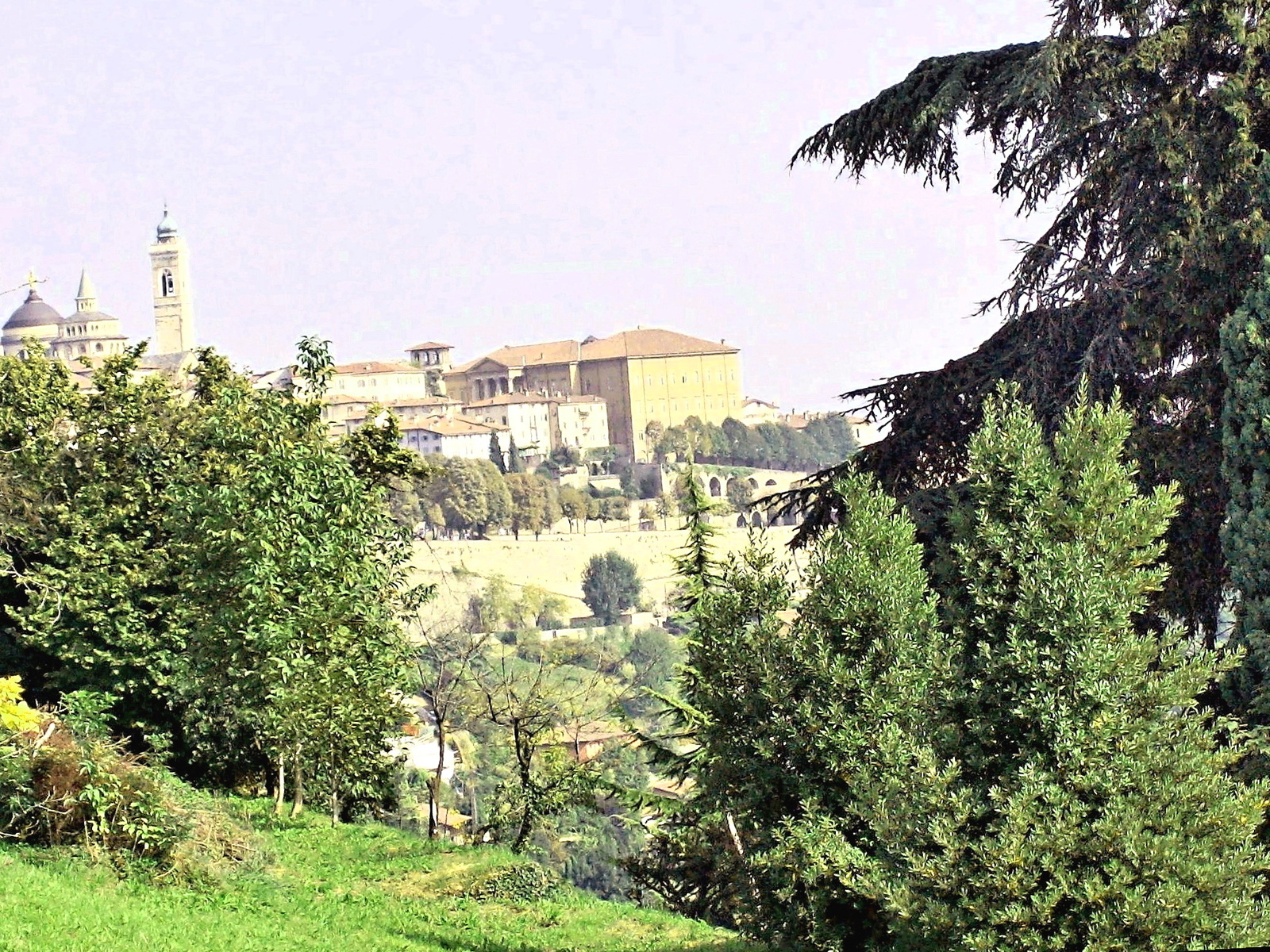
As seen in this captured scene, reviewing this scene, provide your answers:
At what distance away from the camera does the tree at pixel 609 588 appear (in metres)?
92.4

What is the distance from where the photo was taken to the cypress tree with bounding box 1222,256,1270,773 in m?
9.38

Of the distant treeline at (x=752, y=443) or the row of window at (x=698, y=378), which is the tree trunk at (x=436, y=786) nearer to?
the distant treeline at (x=752, y=443)

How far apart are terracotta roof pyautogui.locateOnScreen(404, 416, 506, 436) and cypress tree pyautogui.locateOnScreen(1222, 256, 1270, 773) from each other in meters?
102

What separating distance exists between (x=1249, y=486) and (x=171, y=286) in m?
135

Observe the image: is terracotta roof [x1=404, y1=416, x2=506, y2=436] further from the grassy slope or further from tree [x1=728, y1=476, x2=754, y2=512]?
the grassy slope

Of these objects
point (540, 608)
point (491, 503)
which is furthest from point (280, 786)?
point (491, 503)

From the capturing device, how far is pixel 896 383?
11953 millimetres

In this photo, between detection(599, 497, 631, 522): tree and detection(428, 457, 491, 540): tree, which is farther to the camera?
detection(599, 497, 631, 522): tree

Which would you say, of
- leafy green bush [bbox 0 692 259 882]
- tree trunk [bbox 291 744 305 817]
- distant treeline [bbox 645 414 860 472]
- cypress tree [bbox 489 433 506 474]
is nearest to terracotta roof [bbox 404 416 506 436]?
cypress tree [bbox 489 433 506 474]

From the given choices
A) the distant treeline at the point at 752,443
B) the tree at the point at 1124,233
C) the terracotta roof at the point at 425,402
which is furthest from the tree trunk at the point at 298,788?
the terracotta roof at the point at 425,402

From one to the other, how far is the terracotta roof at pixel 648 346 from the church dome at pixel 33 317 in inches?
1808

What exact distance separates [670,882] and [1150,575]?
372 inches

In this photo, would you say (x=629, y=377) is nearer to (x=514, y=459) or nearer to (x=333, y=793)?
(x=514, y=459)

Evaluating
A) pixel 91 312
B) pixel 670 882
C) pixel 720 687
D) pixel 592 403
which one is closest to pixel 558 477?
pixel 592 403
